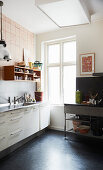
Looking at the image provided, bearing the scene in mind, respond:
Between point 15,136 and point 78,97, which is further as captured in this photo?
point 78,97

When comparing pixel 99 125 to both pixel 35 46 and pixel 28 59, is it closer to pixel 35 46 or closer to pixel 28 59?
pixel 28 59

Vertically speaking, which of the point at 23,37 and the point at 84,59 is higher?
the point at 23,37

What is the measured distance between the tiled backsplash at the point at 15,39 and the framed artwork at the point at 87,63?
1509mm

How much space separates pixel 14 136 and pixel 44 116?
3.94 ft

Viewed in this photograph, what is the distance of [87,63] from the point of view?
3.68 meters

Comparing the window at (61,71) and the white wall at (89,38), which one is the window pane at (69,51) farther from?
the white wall at (89,38)

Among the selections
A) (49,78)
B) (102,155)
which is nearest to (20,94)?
(49,78)

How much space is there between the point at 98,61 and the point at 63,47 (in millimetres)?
1195

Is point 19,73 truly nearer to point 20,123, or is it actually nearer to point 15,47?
point 15,47

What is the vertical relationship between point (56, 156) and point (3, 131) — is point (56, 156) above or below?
below

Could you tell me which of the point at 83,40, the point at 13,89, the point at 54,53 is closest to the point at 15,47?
the point at 13,89

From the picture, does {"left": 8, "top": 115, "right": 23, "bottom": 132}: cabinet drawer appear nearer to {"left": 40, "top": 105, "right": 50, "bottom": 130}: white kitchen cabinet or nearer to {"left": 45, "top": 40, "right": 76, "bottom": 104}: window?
{"left": 40, "top": 105, "right": 50, "bottom": 130}: white kitchen cabinet

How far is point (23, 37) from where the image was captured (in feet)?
12.6

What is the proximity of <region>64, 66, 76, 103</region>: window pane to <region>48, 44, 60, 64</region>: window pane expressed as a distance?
41 centimetres
